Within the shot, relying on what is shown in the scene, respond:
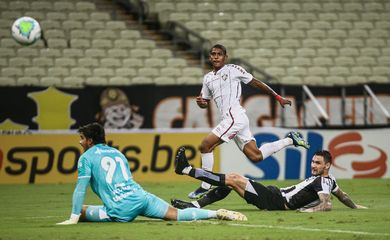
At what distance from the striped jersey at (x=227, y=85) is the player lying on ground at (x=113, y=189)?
149 inches

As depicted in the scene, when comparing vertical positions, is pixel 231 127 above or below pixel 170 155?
above

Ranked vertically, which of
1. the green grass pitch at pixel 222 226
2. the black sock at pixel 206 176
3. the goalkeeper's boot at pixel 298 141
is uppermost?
the goalkeeper's boot at pixel 298 141

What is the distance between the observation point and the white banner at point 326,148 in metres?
21.0

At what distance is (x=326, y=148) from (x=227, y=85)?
25.8ft

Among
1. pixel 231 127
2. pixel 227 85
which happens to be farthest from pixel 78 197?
pixel 227 85

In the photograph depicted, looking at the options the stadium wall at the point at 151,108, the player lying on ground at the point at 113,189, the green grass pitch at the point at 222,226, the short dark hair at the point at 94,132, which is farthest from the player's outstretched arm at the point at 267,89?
the stadium wall at the point at 151,108

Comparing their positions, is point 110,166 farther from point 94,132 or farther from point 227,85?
point 227,85

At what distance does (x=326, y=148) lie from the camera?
69.8ft

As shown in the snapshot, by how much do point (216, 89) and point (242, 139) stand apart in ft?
2.85

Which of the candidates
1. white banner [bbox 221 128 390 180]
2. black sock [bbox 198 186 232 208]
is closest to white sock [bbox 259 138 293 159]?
black sock [bbox 198 186 232 208]

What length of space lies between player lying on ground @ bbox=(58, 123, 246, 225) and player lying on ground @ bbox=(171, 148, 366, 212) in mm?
1213

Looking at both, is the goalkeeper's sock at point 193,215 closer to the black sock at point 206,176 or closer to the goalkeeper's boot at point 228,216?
the goalkeeper's boot at point 228,216

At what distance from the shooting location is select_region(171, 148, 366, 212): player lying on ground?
38.1 ft

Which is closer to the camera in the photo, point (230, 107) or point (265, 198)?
point (265, 198)
